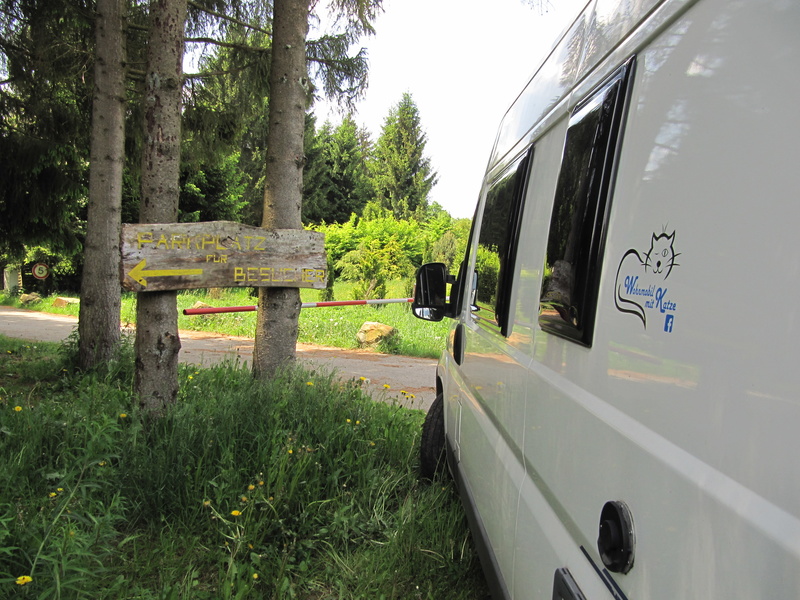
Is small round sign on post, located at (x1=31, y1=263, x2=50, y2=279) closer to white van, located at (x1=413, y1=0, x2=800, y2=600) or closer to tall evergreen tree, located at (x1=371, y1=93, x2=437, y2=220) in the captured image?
white van, located at (x1=413, y1=0, x2=800, y2=600)

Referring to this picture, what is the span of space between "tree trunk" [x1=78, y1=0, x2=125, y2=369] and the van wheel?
13.6 feet

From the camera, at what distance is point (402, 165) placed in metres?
40.6

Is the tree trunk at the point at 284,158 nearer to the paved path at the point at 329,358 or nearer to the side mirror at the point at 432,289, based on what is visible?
the paved path at the point at 329,358

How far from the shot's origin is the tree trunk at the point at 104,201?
6.57 meters

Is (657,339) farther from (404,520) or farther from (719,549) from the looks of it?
(404,520)

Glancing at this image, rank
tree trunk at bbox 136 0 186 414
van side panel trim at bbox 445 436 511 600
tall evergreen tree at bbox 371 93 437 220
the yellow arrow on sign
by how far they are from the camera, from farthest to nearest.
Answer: tall evergreen tree at bbox 371 93 437 220 → tree trunk at bbox 136 0 186 414 → the yellow arrow on sign → van side panel trim at bbox 445 436 511 600

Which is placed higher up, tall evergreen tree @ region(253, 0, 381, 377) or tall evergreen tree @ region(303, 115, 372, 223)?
tall evergreen tree @ region(303, 115, 372, 223)

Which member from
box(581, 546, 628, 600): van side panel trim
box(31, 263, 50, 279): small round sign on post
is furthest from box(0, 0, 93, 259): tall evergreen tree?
box(31, 263, 50, 279): small round sign on post

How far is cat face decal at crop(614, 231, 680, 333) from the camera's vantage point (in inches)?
43.9

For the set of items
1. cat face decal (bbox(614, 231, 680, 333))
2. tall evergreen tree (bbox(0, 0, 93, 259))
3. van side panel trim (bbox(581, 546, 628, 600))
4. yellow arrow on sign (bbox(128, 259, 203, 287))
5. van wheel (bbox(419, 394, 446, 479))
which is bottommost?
van wheel (bbox(419, 394, 446, 479))

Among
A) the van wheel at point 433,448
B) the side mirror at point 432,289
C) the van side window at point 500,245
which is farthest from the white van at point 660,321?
the van wheel at point 433,448

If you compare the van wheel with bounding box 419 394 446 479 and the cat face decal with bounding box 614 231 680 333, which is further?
the van wheel with bounding box 419 394 446 479

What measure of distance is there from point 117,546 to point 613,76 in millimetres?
2966

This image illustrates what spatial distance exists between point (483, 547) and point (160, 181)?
3.13 m
